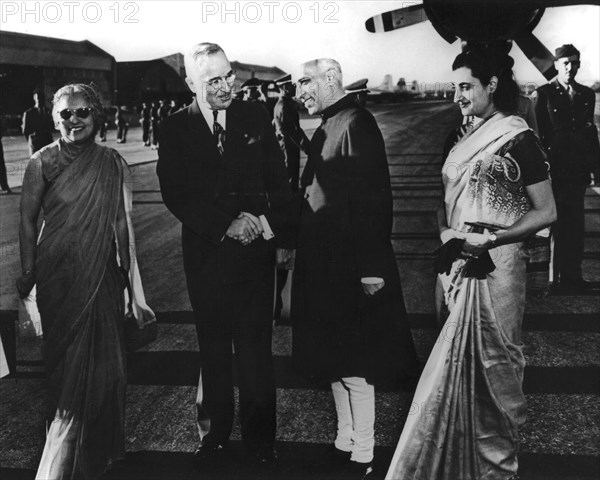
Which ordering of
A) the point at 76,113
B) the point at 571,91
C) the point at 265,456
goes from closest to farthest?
the point at 76,113 < the point at 265,456 < the point at 571,91

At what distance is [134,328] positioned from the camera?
2816 millimetres

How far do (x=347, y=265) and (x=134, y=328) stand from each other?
966 millimetres

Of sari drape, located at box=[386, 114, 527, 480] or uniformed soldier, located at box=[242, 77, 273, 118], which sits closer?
sari drape, located at box=[386, 114, 527, 480]

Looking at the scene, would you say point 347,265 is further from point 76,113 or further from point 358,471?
point 76,113

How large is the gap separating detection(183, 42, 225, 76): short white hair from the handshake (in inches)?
24.8

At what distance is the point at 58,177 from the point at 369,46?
140cm

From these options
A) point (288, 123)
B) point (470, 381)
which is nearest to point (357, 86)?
point (288, 123)

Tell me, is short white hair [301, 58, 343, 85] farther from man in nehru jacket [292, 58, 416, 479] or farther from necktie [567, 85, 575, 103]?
necktie [567, 85, 575, 103]

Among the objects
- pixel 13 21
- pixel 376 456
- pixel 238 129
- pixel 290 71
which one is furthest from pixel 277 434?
pixel 13 21

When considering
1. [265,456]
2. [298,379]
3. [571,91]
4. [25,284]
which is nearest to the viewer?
[25,284]

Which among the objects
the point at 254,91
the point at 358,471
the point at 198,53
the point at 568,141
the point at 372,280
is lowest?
the point at 358,471

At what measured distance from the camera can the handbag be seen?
2.79 metres

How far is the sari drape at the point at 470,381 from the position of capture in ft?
8.41

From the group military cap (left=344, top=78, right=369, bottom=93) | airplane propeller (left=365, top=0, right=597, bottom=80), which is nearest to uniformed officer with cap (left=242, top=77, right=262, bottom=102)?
military cap (left=344, top=78, right=369, bottom=93)
